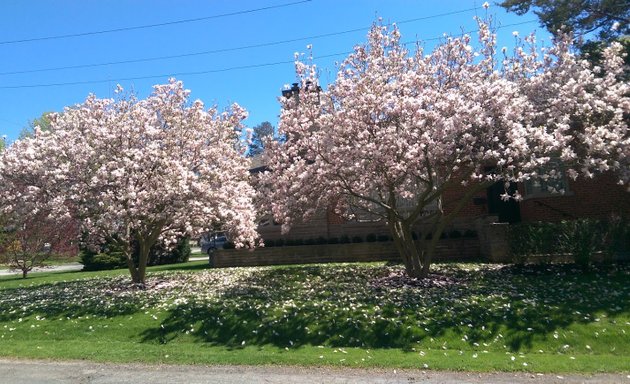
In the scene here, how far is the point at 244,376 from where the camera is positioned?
7.34 m

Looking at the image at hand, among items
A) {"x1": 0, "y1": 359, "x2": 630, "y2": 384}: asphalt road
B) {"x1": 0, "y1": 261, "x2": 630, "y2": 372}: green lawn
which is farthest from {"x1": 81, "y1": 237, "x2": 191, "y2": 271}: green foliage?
{"x1": 0, "y1": 359, "x2": 630, "y2": 384}: asphalt road

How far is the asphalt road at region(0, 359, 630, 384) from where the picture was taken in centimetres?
698

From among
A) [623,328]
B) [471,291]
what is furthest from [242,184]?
[623,328]

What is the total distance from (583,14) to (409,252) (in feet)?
33.2

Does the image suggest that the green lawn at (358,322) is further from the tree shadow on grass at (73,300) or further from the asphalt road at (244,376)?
the asphalt road at (244,376)

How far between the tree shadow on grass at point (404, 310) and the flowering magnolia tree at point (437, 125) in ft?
6.03

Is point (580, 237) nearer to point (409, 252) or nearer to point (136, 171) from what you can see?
point (409, 252)

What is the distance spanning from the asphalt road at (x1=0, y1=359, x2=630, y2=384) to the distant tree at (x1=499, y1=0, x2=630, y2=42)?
41.5 ft

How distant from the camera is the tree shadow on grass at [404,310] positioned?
9.16 m

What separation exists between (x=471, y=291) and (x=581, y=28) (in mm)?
10474

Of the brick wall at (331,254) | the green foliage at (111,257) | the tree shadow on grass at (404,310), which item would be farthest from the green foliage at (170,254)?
the tree shadow on grass at (404,310)

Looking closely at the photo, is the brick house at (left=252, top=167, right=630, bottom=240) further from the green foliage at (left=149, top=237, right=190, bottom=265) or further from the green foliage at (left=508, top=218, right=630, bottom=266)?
the green foliage at (left=149, top=237, right=190, bottom=265)

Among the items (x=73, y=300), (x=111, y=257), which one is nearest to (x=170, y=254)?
(x=111, y=257)

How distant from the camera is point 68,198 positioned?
12.6 meters
